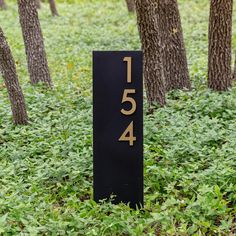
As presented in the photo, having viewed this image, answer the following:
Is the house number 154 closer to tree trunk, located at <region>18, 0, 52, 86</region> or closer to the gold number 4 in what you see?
the gold number 4

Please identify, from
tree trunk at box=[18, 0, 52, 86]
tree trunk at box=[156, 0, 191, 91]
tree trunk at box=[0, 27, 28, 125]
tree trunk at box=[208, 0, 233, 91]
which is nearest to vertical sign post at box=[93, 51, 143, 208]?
tree trunk at box=[0, 27, 28, 125]

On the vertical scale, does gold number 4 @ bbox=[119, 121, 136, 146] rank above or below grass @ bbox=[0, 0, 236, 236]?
above

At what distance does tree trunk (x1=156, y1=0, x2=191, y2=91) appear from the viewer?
9.66 metres

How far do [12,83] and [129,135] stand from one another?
366 cm

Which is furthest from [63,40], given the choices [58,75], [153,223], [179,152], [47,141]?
[153,223]

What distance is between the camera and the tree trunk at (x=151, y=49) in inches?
311

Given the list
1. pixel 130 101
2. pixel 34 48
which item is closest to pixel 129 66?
pixel 130 101

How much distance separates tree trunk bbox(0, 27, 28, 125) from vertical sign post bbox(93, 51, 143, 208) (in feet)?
10.9

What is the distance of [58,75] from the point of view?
13.3 m

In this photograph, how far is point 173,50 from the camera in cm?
979

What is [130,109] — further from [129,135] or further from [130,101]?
[129,135]

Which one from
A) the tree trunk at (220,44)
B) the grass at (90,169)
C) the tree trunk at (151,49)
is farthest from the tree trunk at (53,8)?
the tree trunk at (151,49)

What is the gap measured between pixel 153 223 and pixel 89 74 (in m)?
8.77

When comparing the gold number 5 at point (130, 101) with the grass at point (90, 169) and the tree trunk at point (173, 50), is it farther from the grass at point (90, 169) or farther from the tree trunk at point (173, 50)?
the tree trunk at point (173, 50)
